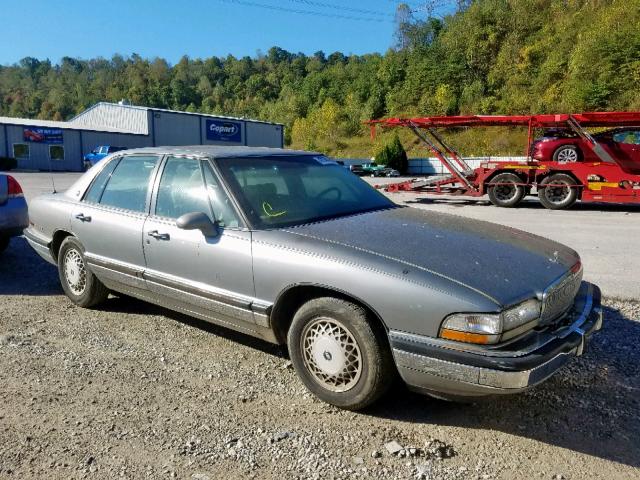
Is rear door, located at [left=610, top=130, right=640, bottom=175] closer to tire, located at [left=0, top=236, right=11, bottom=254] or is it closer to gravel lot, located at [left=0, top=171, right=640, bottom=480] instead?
gravel lot, located at [left=0, top=171, right=640, bottom=480]

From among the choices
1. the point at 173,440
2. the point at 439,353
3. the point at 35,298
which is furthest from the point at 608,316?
the point at 35,298

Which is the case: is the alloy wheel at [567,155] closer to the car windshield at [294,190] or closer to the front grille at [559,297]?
the car windshield at [294,190]

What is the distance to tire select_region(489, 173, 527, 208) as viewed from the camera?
13750 mm

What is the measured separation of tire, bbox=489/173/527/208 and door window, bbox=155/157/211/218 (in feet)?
37.7

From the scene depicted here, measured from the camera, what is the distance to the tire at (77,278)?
4.66 m

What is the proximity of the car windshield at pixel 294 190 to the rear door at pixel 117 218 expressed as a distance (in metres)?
0.87

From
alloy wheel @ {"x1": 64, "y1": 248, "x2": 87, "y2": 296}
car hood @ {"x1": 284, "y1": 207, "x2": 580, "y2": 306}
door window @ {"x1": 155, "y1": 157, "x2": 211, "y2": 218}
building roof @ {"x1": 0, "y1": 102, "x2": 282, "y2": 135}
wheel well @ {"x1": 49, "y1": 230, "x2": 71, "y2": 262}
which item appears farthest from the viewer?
building roof @ {"x1": 0, "y1": 102, "x2": 282, "y2": 135}

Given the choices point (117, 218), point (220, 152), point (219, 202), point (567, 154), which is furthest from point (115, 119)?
point (219, 202)

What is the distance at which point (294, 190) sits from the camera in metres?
3.91

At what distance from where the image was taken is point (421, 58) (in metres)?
73.4

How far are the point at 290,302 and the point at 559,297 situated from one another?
157 centimetres

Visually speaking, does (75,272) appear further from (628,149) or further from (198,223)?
(628,149)

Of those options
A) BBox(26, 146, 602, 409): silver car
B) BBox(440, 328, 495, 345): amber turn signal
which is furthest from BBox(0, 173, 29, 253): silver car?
BBox(440, 328, 495, 345): amber turn signal

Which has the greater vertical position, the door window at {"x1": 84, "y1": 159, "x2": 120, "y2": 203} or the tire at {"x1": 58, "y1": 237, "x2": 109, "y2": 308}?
the door window at {"x1": 84, "y1": 159, "x2": 120, "y2": 203}
